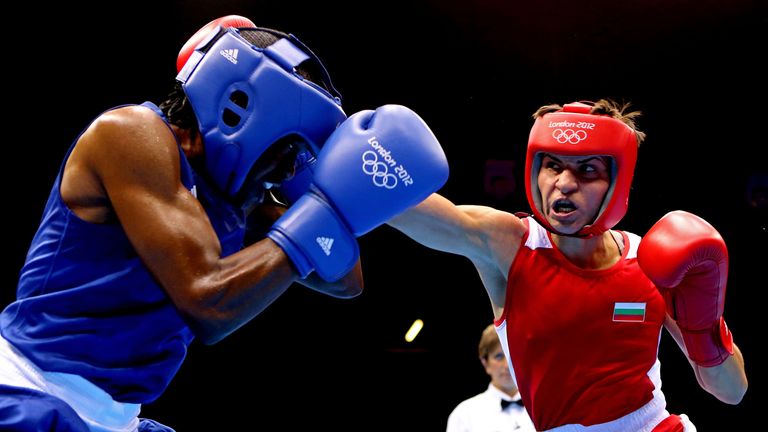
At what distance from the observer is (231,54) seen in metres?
1.72

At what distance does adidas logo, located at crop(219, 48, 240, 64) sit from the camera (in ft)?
5.62

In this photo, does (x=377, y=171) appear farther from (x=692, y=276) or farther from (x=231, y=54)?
(x=692, y=276)

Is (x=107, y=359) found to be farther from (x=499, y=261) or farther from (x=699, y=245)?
(x=699, y=245)

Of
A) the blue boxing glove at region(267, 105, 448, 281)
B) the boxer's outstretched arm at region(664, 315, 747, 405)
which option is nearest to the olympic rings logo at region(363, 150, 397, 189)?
the blue boxing glove at region(267, 105, 448, 281)

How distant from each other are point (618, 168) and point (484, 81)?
4041 mm

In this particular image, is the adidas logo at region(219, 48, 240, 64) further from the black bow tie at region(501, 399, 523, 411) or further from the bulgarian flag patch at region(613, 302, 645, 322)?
the black bow tie at region(501, 399, 523, 411)

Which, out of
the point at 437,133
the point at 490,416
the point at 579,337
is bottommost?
the point at 490,416

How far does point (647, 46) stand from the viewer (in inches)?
251

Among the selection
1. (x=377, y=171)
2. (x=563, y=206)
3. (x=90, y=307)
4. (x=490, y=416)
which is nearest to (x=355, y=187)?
(x=377, y=171)

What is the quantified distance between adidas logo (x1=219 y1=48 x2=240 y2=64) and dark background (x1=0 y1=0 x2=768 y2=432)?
13.8 feet

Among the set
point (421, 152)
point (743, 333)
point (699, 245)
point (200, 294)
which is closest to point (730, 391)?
point (699, 245)

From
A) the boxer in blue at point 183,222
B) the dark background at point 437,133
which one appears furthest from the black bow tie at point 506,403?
the boxer in blue at point 183,222

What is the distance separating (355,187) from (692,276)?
145 centimetres

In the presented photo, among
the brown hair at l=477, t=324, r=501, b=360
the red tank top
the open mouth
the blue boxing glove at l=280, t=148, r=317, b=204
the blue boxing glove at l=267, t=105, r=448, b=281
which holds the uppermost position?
the blue boxing glove at l=267, t=105, r=448, b=281
